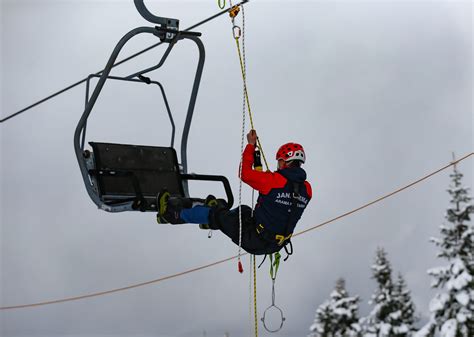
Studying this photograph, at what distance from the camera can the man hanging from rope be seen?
7559 millimetres

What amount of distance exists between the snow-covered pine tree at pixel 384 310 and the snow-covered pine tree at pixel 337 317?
3.23 meters

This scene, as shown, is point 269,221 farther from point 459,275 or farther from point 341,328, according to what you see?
point 341,328

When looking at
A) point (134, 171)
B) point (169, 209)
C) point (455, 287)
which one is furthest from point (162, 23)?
point (455, 287)

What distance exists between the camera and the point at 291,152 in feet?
25.4

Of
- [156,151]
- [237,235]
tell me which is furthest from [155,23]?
[237,235]

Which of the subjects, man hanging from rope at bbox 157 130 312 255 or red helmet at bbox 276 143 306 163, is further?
red helmet at bbox 276 143 306 163

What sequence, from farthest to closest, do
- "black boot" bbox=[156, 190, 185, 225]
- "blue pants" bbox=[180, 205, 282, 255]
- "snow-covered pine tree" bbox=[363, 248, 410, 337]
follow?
"snow-covered pine tree" bbox=[363, 248, 410, 337] → "black boot" bbox=[156, 190, 185, 225] → "blue pants" bbox=[180, 205, 282, 255]

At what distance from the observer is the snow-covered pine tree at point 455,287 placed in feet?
74.0

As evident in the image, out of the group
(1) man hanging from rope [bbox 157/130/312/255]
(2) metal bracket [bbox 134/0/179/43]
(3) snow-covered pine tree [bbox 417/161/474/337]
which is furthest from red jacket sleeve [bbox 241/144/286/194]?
(3) snow-covered pine tree [bbox 417/161/474/337]

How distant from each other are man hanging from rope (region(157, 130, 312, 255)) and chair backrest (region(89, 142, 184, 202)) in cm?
123

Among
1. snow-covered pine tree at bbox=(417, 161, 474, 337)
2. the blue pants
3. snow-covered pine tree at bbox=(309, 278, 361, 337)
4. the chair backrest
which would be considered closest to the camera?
the blue pants

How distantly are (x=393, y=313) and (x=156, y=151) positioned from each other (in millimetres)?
22821

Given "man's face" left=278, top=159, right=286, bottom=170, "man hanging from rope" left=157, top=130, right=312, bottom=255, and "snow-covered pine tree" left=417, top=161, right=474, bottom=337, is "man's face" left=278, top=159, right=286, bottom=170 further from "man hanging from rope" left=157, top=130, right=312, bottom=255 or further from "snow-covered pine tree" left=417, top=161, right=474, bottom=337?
"snow-covered pine tree" left=417, top=161, right=474, bottom=337

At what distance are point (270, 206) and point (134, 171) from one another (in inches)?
87.0
